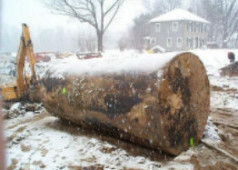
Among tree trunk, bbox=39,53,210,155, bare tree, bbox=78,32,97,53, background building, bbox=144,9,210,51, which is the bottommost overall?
tree trunk, bbox=39,53,210,155

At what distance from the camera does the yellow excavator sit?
17.4 feet

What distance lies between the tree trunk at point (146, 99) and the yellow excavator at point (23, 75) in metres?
2.66

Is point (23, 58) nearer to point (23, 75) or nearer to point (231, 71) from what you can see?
point (23, 75)

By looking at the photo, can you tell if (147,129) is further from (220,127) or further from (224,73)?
(224,73)

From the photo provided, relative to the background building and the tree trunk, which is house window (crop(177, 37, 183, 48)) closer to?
the background building

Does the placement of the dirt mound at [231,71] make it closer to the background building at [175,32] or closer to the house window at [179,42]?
the background building at [175,32]

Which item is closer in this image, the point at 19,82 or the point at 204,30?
the point at 19,82

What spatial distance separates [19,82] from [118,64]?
387 centimetres

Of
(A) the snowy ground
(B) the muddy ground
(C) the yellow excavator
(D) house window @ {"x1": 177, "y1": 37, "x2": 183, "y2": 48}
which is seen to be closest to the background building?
(D) house window @ {"x1": 177, "y1": 37, "x2": 183, "y2": 48}

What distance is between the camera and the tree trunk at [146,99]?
7.55ft

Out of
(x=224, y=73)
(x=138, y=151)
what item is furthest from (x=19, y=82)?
(x=224, y=73)

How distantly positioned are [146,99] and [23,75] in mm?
4481

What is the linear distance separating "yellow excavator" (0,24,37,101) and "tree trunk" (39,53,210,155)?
2662 millimetres

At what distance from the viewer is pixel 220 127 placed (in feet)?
11.5
